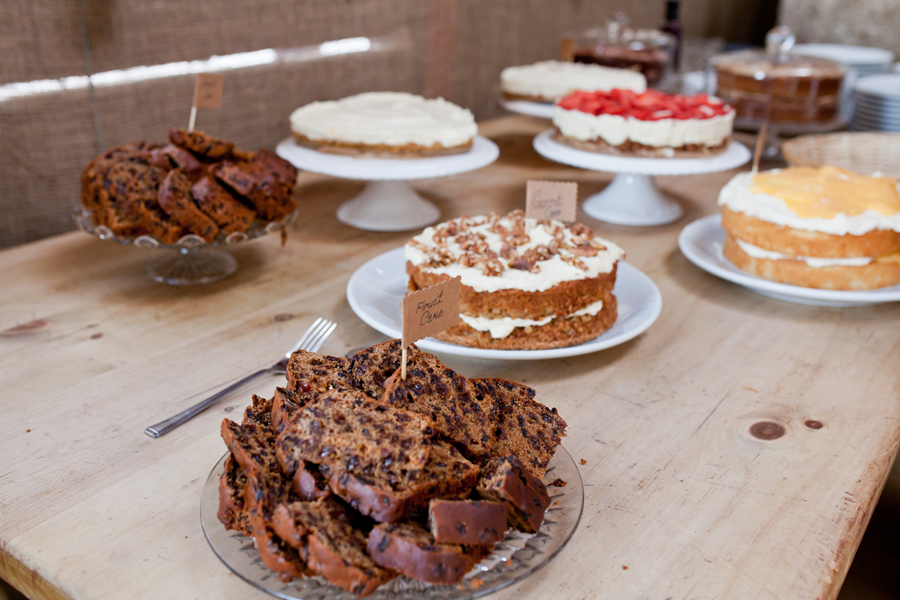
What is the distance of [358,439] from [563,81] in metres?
1.99

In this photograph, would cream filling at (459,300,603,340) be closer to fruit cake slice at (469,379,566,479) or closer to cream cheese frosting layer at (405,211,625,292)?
cream cheese frosting layer at (405,211,625,292)

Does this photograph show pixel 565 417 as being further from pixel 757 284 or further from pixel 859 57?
pixel 859 57

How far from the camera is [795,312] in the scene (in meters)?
1.42

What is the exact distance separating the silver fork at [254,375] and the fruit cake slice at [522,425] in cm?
27

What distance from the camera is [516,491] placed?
27.7 inches

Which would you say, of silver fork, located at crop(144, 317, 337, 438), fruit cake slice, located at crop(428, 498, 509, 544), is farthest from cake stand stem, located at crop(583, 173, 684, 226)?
fruit cake slice, located at crop(428, 498, 509, 544)

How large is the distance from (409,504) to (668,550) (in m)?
0.32

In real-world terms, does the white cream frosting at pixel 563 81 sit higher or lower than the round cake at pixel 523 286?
higher

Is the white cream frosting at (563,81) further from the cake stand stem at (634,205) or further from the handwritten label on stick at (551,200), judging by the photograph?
the handwritten label on stick at (551,200)

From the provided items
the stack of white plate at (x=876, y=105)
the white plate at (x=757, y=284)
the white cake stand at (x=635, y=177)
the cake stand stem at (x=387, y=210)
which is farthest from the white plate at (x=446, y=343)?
the stack of white plate at (x=876, y=105)

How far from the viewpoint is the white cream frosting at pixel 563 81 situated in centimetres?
241

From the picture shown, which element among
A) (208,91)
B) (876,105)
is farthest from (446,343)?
(876,105)

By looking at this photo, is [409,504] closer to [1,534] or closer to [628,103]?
[1,534]

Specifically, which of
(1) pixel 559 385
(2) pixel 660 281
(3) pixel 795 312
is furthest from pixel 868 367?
(1) pixel 559 385
